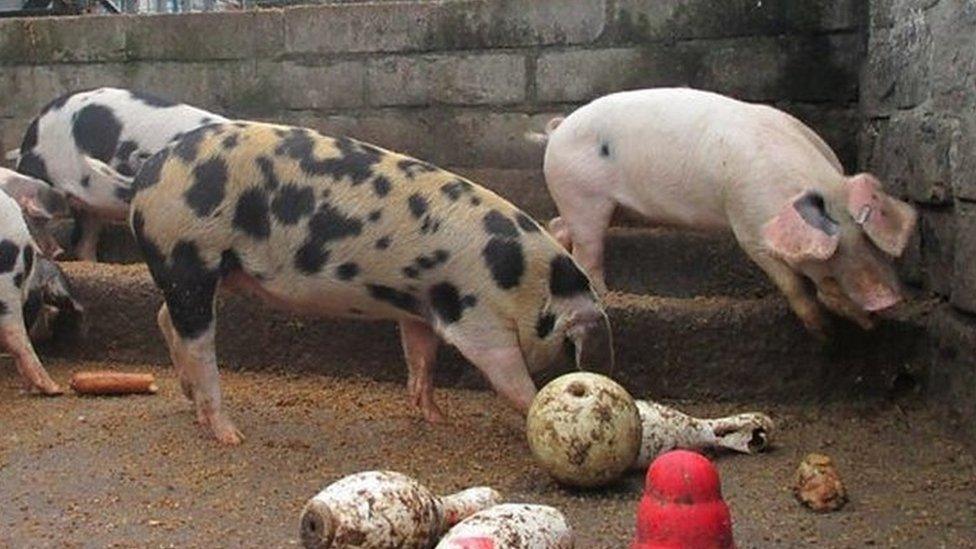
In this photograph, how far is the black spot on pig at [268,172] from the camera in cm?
446

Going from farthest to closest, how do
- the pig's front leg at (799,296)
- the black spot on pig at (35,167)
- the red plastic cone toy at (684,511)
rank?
1. the black spot on pig at (35,167)
2. the pig's front leg at (799,296)
3. the red plastic cone toy at (684,511)

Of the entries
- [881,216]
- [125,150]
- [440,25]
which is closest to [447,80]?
[440,25]

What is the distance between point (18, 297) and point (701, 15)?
3.13 meters

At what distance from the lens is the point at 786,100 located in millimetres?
→ 6016

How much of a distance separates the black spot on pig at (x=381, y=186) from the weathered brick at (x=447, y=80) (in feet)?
6.93

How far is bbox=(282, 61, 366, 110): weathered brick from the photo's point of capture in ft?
22.3

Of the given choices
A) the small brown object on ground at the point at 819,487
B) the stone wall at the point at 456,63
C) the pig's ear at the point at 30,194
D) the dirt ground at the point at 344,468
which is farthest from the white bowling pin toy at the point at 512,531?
the pig's ear at the point at 30,194

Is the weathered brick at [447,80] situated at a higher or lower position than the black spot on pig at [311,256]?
higher

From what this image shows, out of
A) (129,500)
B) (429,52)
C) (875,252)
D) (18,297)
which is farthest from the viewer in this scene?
(429,52)

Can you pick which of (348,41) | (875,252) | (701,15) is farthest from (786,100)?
(348,41)

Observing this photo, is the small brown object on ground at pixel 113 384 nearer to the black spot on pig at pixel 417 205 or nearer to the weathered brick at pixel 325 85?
the black spot on pig at pixel 417 205

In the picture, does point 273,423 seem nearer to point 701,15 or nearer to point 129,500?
point 129,500

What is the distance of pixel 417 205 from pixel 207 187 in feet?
2.24

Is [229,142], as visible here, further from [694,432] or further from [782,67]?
[782,67]
